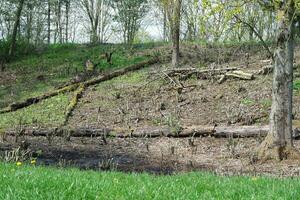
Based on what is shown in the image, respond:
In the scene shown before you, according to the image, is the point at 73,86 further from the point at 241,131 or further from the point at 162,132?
the point at 241,131

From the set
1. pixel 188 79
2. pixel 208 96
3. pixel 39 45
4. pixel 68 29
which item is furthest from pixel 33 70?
pixel 68 29

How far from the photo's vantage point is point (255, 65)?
2358 cm

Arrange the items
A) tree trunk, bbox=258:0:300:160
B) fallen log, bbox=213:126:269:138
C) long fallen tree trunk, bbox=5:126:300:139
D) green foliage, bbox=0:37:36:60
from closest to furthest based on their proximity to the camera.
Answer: tree trunk, bbox=258:0:300:160
fallen log, bbox=213:126:269:138
long fallen tree trunk, bbox=5:126:300:139
green foliage, bbox=0:37:36:60

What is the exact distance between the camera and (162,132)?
1545 cm

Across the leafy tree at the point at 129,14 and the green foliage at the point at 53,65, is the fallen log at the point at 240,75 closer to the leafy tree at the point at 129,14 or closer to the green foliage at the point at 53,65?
the green foliage at the point at 53,65

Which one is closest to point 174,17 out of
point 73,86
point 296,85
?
point 73,86

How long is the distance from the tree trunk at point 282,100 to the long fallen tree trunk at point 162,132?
85.9 inches

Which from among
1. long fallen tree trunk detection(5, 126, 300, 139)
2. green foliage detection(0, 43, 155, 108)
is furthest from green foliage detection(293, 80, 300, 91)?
green foliage detection(0, 43, 155, 108)

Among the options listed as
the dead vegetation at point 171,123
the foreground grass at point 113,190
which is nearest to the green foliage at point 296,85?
the dead vegetation at point 171,123

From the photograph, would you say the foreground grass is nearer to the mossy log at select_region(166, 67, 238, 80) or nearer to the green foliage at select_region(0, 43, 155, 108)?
the mossy log at select_region(166, 67, 238, 80)

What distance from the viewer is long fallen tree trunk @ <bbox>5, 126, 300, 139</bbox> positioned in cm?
1433

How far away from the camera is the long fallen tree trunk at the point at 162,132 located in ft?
47.0

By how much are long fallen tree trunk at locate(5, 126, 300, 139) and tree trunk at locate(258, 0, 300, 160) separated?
2183 mm

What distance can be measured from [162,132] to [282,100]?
4929mm
